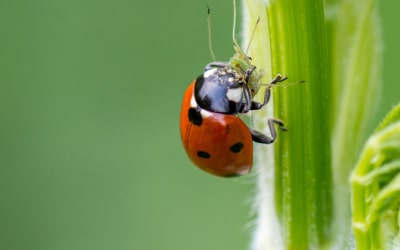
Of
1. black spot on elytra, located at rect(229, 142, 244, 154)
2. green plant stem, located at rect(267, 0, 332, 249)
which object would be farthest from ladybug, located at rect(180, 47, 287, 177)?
green plant stem, located at rect(267, 0, 332, 249)

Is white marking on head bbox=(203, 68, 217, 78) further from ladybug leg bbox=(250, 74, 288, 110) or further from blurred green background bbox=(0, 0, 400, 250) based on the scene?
blurred green background bbox=(0, 0, 400, 250)

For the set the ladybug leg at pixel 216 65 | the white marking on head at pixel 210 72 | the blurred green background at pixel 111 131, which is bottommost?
the blurred green background at pixel 111 131

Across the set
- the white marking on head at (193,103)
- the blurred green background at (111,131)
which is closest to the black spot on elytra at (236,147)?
the white marking on head at (193,103)

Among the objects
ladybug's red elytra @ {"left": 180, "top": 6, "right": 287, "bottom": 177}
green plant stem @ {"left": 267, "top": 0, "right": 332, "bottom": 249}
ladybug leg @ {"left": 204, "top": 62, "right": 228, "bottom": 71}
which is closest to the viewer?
green plant stem @ {"left": 267, "top": 0, "right": 332, "bottom": 249}

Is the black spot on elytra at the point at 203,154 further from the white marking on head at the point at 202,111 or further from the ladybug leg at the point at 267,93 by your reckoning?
the ladybug leg at the point at 267,93

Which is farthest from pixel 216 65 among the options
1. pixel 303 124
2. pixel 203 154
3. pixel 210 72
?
pixel 303 124

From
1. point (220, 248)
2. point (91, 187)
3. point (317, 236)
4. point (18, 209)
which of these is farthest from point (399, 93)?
point (317, 236)

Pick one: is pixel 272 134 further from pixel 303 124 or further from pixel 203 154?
pixel 203 154
